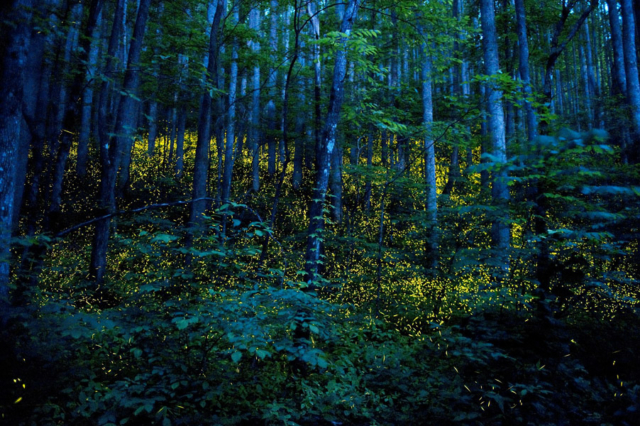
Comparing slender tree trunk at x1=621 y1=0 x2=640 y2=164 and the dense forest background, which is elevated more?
slender tree trunk at x1=621 y1=0 x2=640 y2=164

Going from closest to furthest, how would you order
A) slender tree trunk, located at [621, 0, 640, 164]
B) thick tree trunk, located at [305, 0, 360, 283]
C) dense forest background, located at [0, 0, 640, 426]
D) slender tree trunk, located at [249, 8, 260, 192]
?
dense forest background, located at [0, 0, 640, 426]
thick tree trunk, located at [305, 0, 360, 283]
slender tree trunk, located at [621, 0, 640, 164]
slender tree trunk, located at [249, 8, 260, 192]

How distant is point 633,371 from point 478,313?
1.85 m

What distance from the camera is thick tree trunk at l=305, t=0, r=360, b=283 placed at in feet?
17.9

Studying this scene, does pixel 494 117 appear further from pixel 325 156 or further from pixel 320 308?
pixel 320 308

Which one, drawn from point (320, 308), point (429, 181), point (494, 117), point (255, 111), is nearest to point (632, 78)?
point (494, 117)

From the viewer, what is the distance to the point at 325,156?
5.85 m

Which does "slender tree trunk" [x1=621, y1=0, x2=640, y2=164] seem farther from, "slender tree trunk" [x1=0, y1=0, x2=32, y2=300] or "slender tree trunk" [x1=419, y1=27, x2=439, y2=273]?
"slender tree trunk" [x1=0, y1=0, x2=32, y2=300]

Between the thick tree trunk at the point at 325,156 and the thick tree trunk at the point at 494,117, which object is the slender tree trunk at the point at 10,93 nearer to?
the thick tree trunk at the point at 325,156

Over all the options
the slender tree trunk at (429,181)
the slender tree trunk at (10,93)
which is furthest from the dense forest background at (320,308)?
the slender tree trunk at (429,181)

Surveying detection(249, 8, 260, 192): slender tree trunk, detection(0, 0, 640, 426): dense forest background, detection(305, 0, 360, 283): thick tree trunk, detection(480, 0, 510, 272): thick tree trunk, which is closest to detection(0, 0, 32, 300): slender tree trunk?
detection(0, 0, 640, 426): dense forest background

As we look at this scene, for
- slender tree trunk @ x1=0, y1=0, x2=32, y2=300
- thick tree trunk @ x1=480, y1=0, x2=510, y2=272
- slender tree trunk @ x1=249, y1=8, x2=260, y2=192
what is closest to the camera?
slender tree trunk @ x1=0, y1=0, x2=32, y2=300

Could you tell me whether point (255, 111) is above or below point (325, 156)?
above

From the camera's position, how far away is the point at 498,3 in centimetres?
1889

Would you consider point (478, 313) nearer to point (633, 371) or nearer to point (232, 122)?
point (633, 371)
